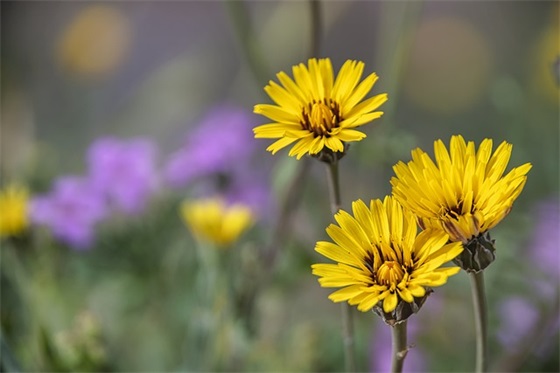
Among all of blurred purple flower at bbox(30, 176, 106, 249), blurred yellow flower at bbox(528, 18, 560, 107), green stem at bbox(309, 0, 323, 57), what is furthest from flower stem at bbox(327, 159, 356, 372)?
blurred yellow flower at bbox(528, 18, 560, 107)

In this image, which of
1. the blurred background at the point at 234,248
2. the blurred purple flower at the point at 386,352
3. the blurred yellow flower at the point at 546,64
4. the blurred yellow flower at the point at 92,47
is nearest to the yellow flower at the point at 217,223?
the blurred background at the point at 234,248

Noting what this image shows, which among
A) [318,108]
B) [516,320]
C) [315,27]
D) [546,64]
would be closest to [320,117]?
[318,108]

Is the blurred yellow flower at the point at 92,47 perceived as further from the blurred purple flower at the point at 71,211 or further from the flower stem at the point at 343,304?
the flower stem at the point at 343,304

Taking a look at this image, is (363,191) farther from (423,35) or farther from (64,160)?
(423,35)

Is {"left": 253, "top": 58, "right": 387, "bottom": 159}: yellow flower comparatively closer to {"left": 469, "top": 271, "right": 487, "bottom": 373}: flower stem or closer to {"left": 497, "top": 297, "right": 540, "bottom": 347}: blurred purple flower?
{"left": 469, "top": 271, "right": 487, "bottom": 373}: flower stem

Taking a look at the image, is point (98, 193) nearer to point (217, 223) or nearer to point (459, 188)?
point (217, 223)

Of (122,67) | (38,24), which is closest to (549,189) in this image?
(122,67)
